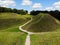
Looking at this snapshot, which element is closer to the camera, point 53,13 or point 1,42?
point 1,42

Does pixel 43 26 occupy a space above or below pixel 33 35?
below

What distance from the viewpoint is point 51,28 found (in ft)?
273

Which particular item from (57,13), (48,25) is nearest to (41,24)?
(48,25)

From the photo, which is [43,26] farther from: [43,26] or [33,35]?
[33,35]

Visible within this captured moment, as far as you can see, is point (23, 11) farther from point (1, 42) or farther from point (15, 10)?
point (1, 42)

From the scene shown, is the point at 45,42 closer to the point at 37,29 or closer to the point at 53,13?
the point at 37,29

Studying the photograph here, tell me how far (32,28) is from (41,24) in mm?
7409

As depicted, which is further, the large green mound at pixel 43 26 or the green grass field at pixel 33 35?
the large green mound at pixel 43 26

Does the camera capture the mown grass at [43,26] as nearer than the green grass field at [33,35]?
No

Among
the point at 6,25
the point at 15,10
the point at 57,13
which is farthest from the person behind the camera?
the point at 15,10

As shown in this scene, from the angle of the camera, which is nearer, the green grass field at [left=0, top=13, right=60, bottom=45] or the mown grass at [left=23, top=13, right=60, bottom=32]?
the green grass field at [left=0, top=13, right=60, bottom=45]

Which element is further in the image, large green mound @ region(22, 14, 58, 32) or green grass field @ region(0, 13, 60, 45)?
large green mound @ region(22, 14, 58, 32)

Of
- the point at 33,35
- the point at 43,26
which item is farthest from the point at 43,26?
the point at 33,35

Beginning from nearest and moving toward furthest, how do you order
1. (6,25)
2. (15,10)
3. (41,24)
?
(41,24), (6,25), (15,10)
